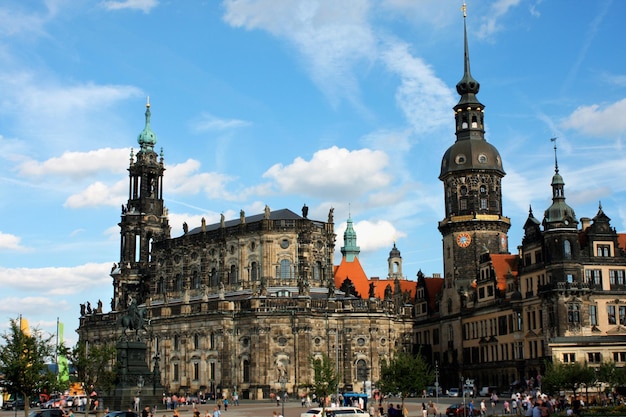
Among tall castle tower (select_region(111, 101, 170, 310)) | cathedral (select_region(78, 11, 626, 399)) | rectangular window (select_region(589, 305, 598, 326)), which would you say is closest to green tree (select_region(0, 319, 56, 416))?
cathedral (select_region(78, 11, 626, 399))

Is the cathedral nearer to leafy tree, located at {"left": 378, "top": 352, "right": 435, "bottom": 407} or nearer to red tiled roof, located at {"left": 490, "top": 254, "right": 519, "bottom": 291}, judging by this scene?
red tiled roof, located at {"left": 490, "top": 254, "right": 519, "bottom": 291}

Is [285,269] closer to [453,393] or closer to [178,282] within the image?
[178,282]

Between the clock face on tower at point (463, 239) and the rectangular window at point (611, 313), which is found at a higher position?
the clock face on tower at point (463, 239)

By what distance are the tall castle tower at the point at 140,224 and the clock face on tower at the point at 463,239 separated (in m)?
39.4

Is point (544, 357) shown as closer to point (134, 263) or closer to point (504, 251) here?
point (504, 251)

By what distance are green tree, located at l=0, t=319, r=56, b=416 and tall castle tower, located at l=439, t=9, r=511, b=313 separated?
53.5 meters

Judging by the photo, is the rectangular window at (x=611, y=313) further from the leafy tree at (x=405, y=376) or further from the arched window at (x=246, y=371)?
the arched window at (x=246, y=371)

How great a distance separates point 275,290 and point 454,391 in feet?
72.0

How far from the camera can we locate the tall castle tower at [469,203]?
321 ft

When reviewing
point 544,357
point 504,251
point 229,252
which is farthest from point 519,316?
point 229,252

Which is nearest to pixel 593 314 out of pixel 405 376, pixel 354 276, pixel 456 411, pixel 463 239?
pixel 405 376

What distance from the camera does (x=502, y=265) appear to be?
295ft

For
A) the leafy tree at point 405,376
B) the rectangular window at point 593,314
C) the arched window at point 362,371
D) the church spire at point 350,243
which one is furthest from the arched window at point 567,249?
the church spire at point 350,243

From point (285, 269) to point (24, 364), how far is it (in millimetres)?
45769
